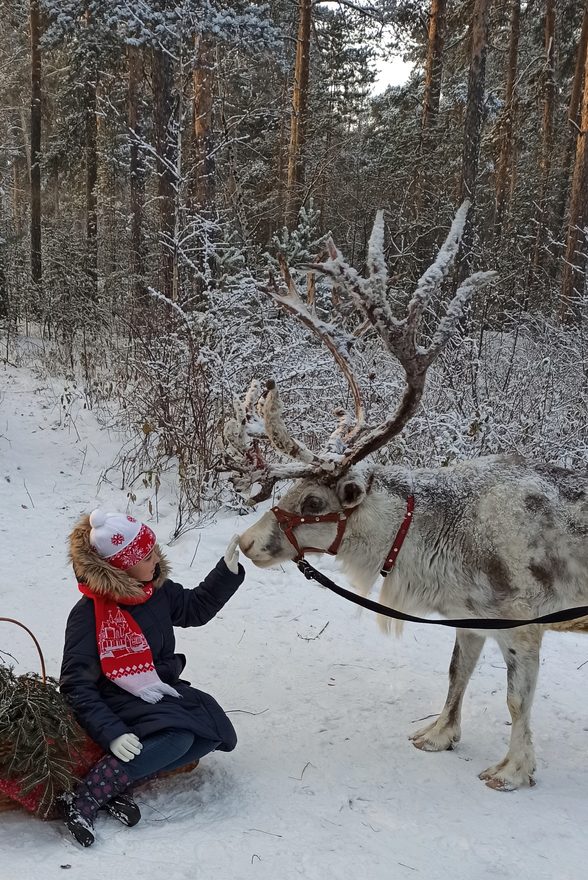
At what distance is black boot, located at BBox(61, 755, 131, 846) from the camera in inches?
97.6

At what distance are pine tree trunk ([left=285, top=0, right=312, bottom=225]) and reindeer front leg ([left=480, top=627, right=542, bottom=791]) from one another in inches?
548

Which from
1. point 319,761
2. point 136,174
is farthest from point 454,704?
point 136,174

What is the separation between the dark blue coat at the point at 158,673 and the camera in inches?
109

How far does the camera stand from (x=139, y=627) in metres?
3.04

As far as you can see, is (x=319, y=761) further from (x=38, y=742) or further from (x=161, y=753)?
(x=38, y=742)

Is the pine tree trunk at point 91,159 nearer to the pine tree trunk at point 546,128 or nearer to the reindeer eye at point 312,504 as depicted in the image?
the pine tree trunk at point 546,128

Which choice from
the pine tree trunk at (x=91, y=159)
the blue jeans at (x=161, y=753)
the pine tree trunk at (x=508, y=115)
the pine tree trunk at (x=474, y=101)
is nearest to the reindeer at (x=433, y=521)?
the blue jeans at (x=161, y=753)

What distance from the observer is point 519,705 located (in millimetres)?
3195

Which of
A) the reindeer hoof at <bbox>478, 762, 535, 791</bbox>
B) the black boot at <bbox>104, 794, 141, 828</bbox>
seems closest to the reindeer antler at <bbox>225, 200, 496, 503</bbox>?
the black boot at <bbox>104, 794, 141, 828</bbox>

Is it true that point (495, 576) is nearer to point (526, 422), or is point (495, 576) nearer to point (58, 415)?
point (526, 422)

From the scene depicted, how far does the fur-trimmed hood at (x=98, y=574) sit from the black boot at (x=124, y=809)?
2.61 feet

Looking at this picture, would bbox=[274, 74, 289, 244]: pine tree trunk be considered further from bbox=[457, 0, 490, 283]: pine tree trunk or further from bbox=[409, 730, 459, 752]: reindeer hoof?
bbox=[409, 730, 459, 752]: reindeer hoof

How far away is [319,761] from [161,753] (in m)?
0.90

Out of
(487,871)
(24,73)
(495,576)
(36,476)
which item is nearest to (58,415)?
(36,476)
